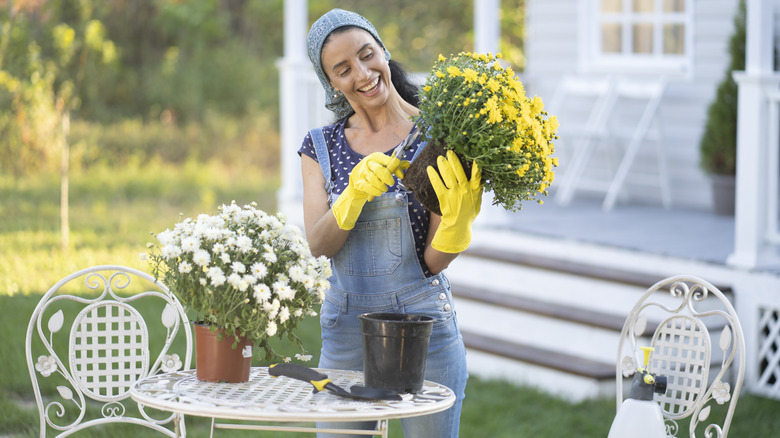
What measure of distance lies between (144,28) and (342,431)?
13.7m

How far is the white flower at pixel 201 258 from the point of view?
2170 mm

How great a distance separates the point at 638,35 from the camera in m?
7.25

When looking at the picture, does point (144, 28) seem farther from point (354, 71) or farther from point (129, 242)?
point (354, 71)

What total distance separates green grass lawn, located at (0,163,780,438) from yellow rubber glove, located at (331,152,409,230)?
212 centimetres

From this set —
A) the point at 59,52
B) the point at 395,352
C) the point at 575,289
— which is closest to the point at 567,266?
the point at 575,289

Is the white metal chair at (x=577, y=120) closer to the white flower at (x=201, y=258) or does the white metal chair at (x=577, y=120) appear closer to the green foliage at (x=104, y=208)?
the green foliage at (x=104, y=208)

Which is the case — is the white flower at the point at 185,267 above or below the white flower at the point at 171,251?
below

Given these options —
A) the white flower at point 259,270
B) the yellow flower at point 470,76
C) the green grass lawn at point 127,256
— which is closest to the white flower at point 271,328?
the white flower at point 259,270

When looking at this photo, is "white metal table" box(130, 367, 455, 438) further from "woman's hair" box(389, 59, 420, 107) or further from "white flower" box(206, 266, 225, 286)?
"woman's hair" box(389, 59, 420, 107)

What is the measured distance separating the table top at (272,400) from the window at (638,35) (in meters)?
5.20

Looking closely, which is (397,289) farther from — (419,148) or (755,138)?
(755,138)

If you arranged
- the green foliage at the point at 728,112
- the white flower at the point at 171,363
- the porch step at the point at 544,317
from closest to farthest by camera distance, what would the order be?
the white flower at the point at 171,363, the porch step at the point at 544,317, the green foliage at the point at 728,112

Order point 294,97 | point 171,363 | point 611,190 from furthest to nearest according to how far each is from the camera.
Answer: point 294,97
point 611,190
point 171,363

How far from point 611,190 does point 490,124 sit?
4.80 metres
